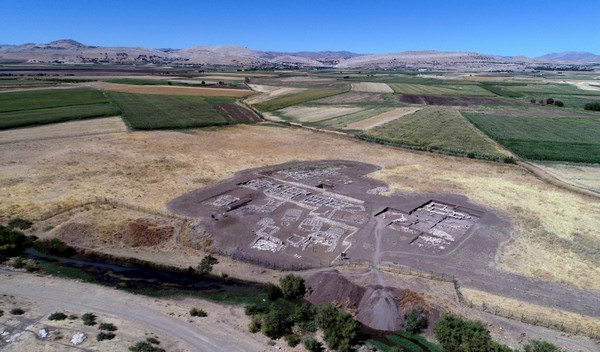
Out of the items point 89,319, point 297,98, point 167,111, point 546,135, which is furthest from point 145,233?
point 297,98

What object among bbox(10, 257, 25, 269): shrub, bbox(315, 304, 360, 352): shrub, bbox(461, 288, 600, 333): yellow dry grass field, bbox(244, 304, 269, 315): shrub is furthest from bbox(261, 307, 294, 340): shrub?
bbox(10, 257, 25, 269): shrub

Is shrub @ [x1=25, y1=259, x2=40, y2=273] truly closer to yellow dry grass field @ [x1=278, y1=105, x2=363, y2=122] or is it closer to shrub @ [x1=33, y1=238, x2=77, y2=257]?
shrub @ [x1=33, y1=238, x2=77, y2=257]

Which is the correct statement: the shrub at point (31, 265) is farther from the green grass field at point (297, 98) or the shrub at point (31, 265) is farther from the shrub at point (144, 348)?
the green grass field at point (297, 98)

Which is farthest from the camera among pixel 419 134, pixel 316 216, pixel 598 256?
pixel 419 134

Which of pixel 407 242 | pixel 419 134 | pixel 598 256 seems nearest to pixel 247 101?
pixel 419 134

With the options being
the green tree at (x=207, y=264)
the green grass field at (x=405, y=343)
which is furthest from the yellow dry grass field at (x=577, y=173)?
the green tree at (x=207, y=264)

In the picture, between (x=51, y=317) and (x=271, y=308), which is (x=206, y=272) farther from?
(x=51, y=317)
